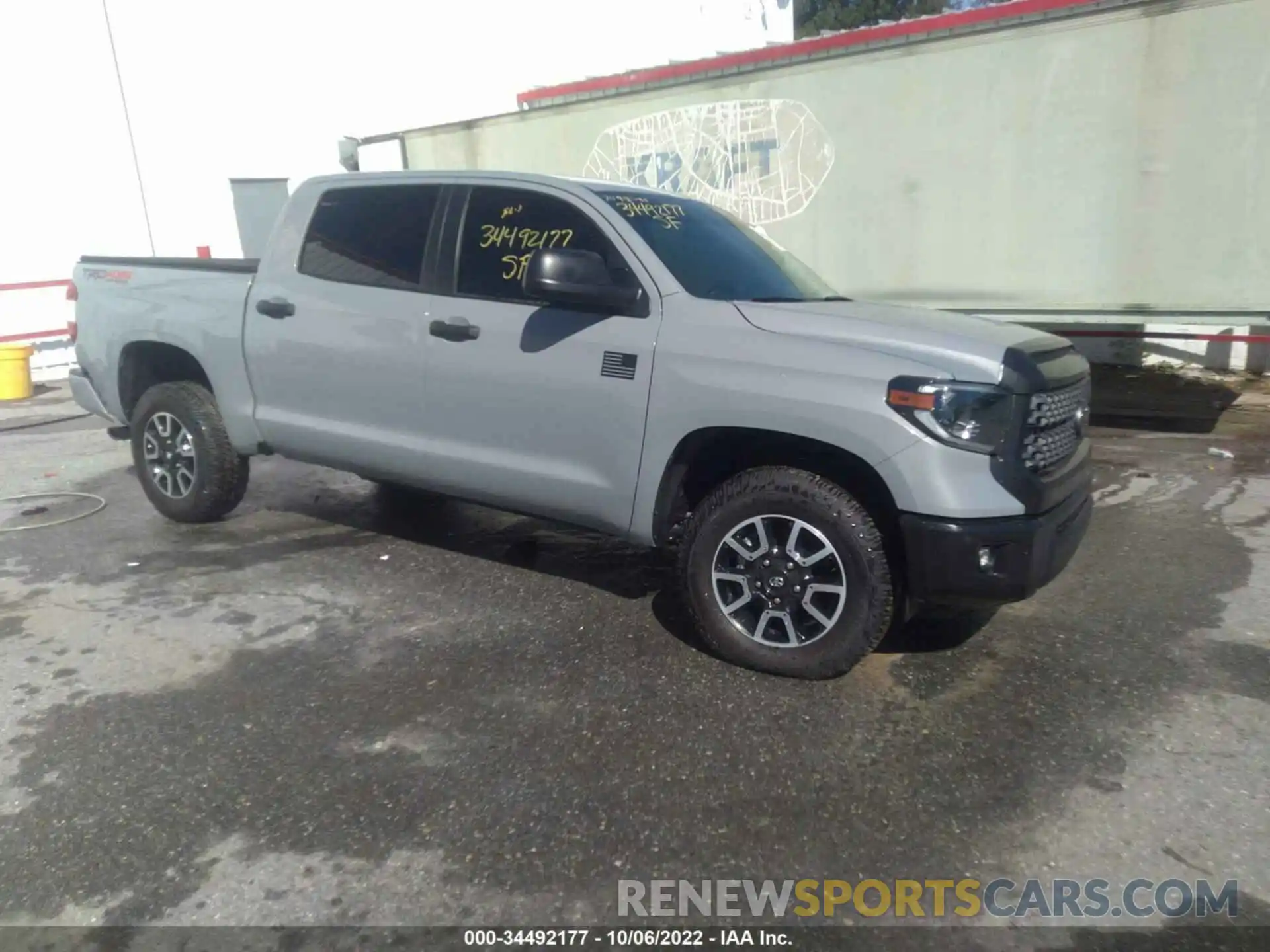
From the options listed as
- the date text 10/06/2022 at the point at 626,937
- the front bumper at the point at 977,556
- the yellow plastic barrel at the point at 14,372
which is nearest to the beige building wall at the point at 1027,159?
the front bumper at the point at 977,556

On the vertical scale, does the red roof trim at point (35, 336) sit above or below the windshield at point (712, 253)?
below

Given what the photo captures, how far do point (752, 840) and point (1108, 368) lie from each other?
409 inches

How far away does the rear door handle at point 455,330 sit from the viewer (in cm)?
432

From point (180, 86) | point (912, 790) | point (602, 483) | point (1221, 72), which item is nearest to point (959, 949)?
point (912, 790)

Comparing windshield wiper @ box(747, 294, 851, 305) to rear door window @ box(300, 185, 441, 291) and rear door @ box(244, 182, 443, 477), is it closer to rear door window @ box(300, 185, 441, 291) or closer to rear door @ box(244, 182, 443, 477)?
rear door @ box(244, 182, 443, 477)

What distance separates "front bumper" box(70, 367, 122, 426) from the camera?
5.93m

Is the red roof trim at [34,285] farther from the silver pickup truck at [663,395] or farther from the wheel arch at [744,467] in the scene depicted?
the wheel arch at [744,467]

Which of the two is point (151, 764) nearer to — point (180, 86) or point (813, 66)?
point (813, 66)

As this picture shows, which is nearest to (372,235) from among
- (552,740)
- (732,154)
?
(552,740)

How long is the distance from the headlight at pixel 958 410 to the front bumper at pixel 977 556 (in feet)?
0.90

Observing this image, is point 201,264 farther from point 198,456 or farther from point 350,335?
point 350,335

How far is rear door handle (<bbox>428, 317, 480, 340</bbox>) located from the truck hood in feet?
4.04

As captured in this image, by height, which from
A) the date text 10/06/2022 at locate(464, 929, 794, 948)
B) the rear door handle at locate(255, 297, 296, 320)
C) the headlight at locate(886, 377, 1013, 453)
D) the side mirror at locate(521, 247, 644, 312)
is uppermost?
the side mirror at locate(521, 247, 644, 312)

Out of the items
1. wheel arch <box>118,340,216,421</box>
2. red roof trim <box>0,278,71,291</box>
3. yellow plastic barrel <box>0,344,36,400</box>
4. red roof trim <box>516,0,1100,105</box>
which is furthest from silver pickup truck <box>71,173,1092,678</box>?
red roof trim <box>0,278,71,291</box>
